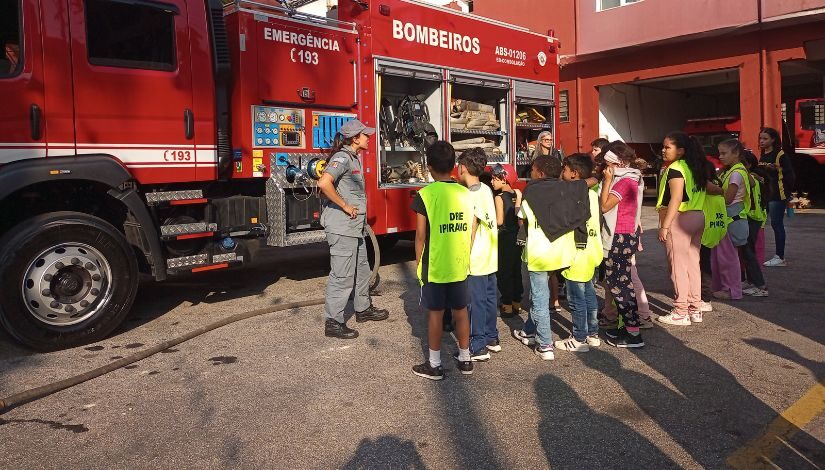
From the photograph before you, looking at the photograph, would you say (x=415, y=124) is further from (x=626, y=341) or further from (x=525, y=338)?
(x=626, y=341)

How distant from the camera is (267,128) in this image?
21.5 ft

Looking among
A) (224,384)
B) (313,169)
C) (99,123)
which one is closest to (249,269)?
(313,169)

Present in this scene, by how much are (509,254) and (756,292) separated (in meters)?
2.86

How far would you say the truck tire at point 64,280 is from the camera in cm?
497

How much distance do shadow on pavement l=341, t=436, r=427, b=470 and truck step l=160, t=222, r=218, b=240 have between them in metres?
3.28

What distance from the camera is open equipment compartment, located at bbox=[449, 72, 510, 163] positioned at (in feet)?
28.4

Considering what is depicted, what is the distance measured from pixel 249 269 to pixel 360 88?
309 cm

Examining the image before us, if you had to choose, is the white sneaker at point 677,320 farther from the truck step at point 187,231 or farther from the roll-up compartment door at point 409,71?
the truck step at point 187,231

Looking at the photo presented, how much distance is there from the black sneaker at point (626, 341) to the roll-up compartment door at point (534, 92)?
516 cm

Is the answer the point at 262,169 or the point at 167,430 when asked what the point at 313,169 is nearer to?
the point at 262,169

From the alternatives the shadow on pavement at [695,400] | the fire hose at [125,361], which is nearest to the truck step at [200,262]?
the fire hose at [125,361]

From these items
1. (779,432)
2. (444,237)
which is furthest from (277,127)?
(779,432)

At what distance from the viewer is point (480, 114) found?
9.00 m

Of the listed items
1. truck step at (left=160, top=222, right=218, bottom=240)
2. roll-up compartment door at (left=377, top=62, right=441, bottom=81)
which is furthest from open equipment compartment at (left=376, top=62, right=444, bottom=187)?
truck step at (left=160, top=222, right=218, bottom=240)
